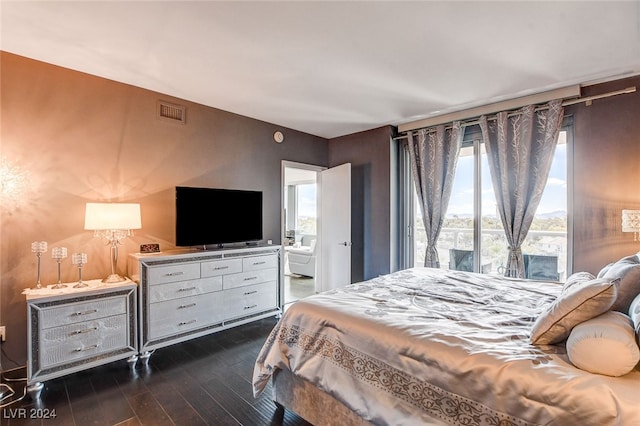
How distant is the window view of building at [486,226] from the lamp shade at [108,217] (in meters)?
3.56

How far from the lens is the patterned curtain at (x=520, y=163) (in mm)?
3289

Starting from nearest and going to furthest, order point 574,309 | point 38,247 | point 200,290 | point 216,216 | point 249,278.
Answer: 1. point 574,309
2. point 38,247
3. point 200,290
4. point 216,216
5. point 249,278

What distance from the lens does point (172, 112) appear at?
3473mm

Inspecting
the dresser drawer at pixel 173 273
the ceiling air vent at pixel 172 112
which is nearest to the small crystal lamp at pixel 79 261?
the dresser drawer at pixel 173 273

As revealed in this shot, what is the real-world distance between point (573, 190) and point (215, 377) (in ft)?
13.0

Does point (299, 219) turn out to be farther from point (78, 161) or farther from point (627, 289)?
point (627, 289)

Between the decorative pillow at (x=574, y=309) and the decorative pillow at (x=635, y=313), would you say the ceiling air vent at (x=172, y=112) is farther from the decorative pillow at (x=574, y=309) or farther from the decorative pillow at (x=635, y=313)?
the decorative pillow at (x=635, y=313)

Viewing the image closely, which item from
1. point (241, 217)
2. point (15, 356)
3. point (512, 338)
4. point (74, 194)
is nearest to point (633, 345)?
point (512, 338)

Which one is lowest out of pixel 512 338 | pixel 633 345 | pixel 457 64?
pixel 512 338

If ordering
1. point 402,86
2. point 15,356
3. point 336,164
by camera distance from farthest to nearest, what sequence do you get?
point 336,164 < point 402,86 < point 15,356

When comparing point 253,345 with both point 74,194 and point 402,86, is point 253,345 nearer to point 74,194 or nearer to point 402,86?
point 74,194

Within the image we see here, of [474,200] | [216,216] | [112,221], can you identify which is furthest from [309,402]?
[474,200]

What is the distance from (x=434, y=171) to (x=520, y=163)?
39.4 inches

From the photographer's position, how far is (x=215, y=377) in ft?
8.33
